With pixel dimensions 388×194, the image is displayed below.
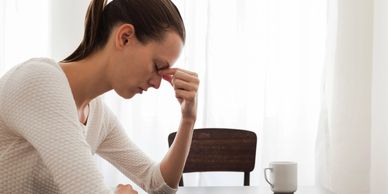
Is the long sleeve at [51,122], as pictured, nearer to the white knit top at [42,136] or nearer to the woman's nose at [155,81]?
the white knit top at [42,136]

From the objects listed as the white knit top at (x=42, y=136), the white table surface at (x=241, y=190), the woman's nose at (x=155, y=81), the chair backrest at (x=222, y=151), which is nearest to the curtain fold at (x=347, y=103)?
the chair backrest at (x=222, y=151)

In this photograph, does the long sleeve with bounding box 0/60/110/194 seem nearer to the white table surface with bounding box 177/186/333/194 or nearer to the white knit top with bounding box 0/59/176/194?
the white knit top with bounding box 0/59/176/194

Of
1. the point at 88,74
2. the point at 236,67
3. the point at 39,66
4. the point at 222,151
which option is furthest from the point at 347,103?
the point at 39,66

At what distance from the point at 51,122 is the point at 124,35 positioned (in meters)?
0.27

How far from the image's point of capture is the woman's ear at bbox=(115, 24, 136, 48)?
3.29ft

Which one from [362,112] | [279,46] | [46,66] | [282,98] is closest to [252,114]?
[282,98]

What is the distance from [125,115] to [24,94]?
180cm

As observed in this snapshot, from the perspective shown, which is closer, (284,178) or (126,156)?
(284,178)

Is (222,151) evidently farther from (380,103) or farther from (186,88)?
(380,103)

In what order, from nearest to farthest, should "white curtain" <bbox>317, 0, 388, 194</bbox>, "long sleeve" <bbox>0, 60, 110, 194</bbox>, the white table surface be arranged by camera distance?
1. "long sleeve" <bbox>0, 60, 110, 194</bbox>
2. the white table surface
3. "white curtain" <bbox>317, 0, 388, 194</bbox>

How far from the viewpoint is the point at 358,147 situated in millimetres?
2672

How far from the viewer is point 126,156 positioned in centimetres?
145

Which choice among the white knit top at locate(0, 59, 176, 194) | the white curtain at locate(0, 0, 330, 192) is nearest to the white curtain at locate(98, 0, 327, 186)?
the white curtain at locate(0, 0, 330, 192)

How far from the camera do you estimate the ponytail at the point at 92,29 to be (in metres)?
1.05
